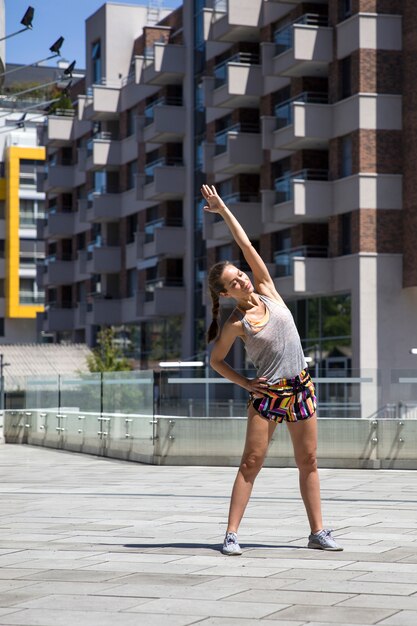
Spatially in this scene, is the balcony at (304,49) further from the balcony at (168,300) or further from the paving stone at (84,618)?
the paving stone at (84,618)

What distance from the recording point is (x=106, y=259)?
69.2 metres

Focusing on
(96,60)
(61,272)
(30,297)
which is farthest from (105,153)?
(30,297)

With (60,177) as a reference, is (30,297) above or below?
below

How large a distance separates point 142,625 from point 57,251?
75.7 meters

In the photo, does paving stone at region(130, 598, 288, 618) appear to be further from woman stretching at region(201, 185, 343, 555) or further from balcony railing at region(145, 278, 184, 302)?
balcony railing at region(145, 278, 184, 302)

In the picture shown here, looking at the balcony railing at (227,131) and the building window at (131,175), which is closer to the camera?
the balcony railing at (227,131)

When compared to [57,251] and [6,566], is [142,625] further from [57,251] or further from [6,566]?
[57,251]

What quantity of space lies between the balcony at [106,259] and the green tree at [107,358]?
11.3 feet

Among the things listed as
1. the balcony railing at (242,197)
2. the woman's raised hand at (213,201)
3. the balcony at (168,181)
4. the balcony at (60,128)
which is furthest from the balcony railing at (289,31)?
the woman's raised hand at (213,201)

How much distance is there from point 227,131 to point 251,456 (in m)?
46.2

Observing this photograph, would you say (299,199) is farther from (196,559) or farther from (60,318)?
(196,559)

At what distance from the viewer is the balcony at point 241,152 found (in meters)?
51.9

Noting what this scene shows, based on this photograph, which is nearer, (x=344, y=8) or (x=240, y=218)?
(x=344, y=8)

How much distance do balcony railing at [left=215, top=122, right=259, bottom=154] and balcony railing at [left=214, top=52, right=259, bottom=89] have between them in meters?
1.81
